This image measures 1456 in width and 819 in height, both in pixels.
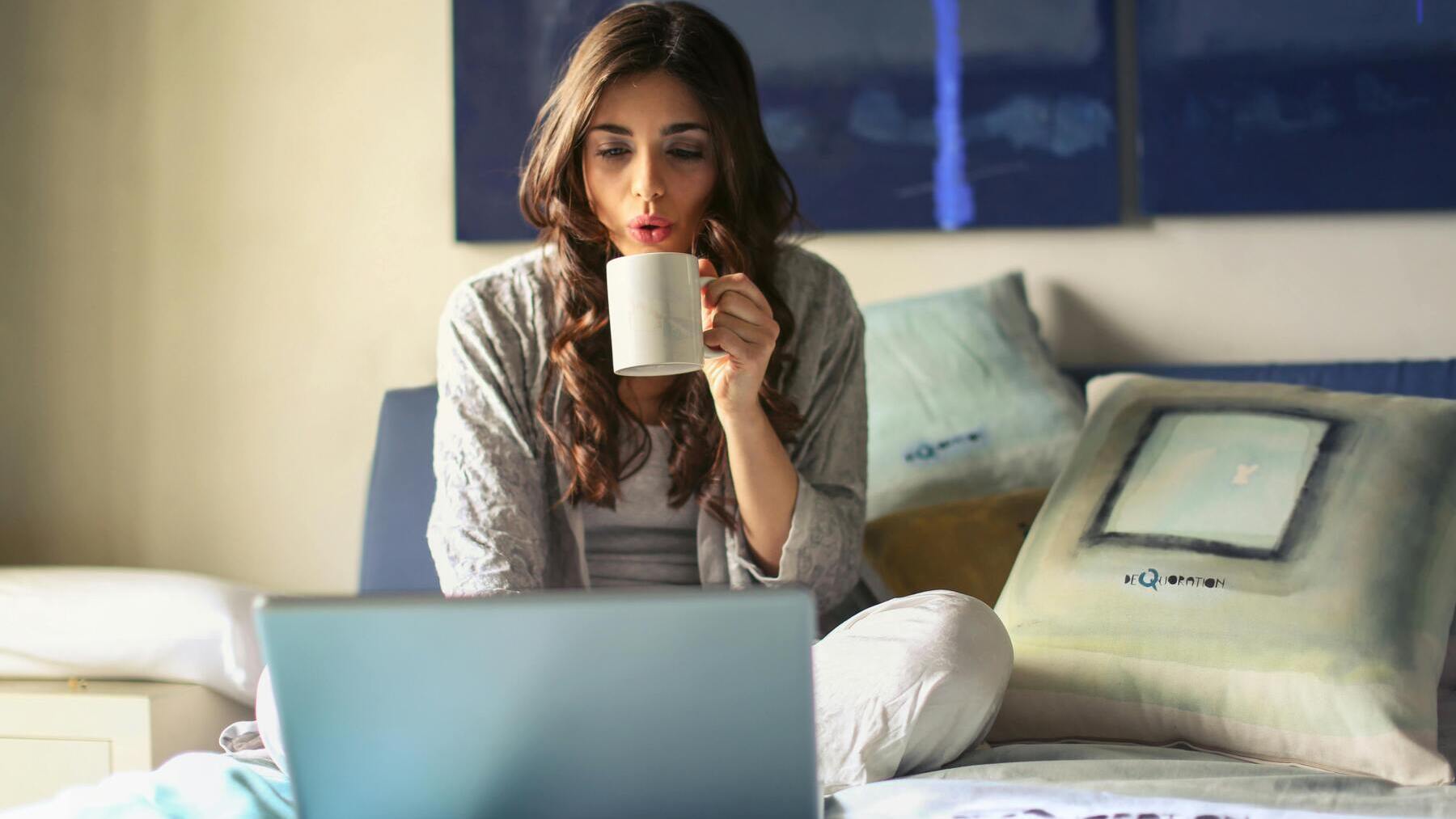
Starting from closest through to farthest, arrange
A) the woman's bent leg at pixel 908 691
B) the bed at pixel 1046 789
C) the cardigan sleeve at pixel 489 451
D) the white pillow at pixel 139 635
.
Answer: the bed at pixel 1046 789
the woman's bent leg at pixel 908 691
the cardigan sleeve at pixel 489 451
the white pillow at pixel 139 635

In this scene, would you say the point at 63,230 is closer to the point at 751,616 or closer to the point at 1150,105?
the point at 1150,105

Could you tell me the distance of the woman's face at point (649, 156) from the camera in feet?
4.87

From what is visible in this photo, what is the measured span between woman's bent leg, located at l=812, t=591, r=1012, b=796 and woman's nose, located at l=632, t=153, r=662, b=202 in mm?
565

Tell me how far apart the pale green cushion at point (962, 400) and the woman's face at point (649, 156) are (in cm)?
50

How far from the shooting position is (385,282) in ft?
7.81

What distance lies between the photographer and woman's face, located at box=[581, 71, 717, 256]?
4.87 feet

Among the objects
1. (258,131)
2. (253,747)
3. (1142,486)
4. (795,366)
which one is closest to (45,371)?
(258,131)

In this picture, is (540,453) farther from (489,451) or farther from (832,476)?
(832,476)

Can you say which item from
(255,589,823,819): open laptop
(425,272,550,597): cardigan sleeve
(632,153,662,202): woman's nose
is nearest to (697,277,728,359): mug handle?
(632,153,662,202): woman's nose

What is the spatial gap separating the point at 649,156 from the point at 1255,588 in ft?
2.62

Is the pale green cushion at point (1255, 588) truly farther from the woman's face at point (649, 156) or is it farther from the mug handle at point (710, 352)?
the woman's face at point (649, 156)

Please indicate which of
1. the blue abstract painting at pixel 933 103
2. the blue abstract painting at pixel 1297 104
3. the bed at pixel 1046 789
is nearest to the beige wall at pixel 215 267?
the blue abstract painting at pixel 933 103

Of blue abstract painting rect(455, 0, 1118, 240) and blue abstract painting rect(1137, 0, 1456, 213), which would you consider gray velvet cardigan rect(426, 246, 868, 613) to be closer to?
blue abstract painting rect(455, 0, 1118, 240)

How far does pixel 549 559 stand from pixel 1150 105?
129cm
